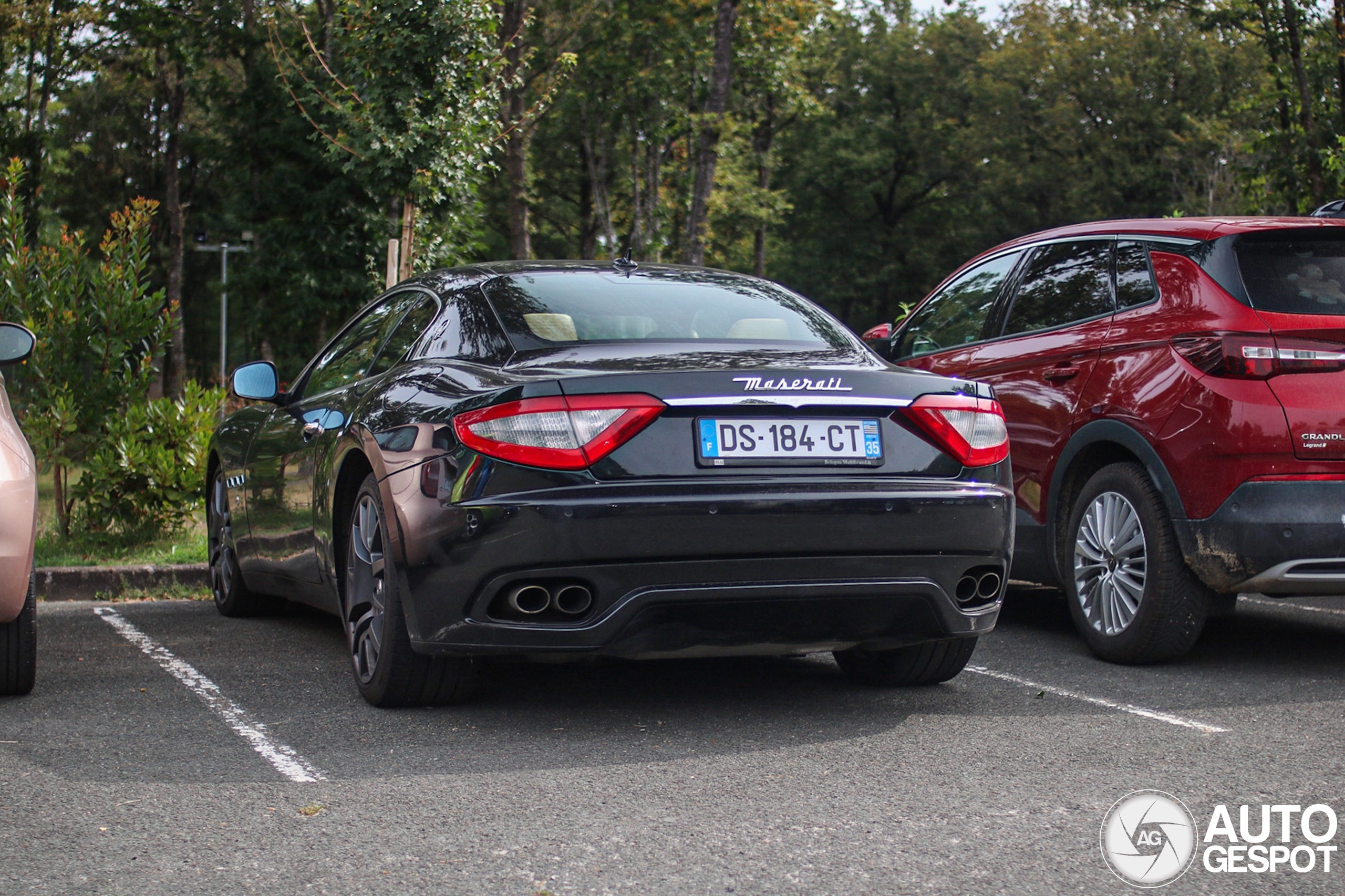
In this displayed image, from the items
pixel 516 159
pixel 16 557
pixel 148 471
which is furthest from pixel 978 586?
pixel 516 159

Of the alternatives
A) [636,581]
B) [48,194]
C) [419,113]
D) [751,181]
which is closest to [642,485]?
[636,581]

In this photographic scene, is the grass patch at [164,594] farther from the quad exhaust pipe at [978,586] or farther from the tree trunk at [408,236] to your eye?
the quad exhaust pipe at [978,586]

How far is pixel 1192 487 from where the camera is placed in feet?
17.8

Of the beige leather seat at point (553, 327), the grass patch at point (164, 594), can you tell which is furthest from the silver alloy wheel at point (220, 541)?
the beige leather seat at point (553, 327)

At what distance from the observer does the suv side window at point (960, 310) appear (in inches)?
279

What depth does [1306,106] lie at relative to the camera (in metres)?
12.6

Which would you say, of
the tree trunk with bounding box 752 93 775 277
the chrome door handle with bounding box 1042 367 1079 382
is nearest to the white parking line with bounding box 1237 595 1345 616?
the chrome door handle with bounding box 1042 367 1079 382

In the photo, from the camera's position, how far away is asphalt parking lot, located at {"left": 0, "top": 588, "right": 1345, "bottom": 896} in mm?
3227

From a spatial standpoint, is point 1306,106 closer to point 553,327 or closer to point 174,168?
point 553,327

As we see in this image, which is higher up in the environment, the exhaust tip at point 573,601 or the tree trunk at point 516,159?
the tree trunk at point 516,159

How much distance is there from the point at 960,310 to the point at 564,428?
3686 millimetres

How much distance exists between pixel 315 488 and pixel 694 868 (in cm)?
281

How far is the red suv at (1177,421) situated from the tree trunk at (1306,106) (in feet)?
22.3

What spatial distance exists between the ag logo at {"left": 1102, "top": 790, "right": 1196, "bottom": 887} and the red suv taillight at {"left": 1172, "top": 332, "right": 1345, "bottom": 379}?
6.56 feet
